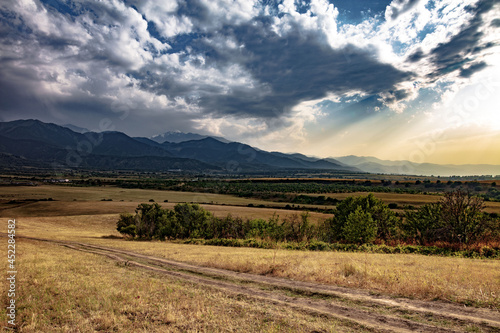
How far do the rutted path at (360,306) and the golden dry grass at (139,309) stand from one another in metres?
0.72

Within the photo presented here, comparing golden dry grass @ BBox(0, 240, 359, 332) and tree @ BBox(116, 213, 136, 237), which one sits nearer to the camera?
golden dry grass @ BBox(0, 240, 359, 332)

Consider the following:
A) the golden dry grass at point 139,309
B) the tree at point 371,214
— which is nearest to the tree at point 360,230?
the tree at point 371,214

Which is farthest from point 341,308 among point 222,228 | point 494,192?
point 494,192

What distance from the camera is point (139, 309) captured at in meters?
9.31

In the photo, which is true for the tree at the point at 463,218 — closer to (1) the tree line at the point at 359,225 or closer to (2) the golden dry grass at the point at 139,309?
(1) the tree line at the point at 359,225

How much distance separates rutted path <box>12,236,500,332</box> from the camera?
7539mm

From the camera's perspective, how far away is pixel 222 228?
54938 mm

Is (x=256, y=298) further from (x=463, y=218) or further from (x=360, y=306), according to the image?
(x=463, y=218)

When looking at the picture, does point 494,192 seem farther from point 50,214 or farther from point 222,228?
point 50,214

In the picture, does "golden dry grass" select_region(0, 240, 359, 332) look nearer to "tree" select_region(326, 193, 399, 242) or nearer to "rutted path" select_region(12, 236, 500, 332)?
"rutted path" select_region(12, 236, 500, 332)

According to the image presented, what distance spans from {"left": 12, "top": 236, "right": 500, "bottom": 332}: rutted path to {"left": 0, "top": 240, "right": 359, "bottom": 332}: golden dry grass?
72 cm

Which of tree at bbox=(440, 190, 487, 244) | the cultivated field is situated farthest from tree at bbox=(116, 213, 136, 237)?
tree at bbox=(440, 190, 487, 244)

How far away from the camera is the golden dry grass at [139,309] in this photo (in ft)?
25.9

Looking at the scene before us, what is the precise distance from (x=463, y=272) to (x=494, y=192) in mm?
143422
